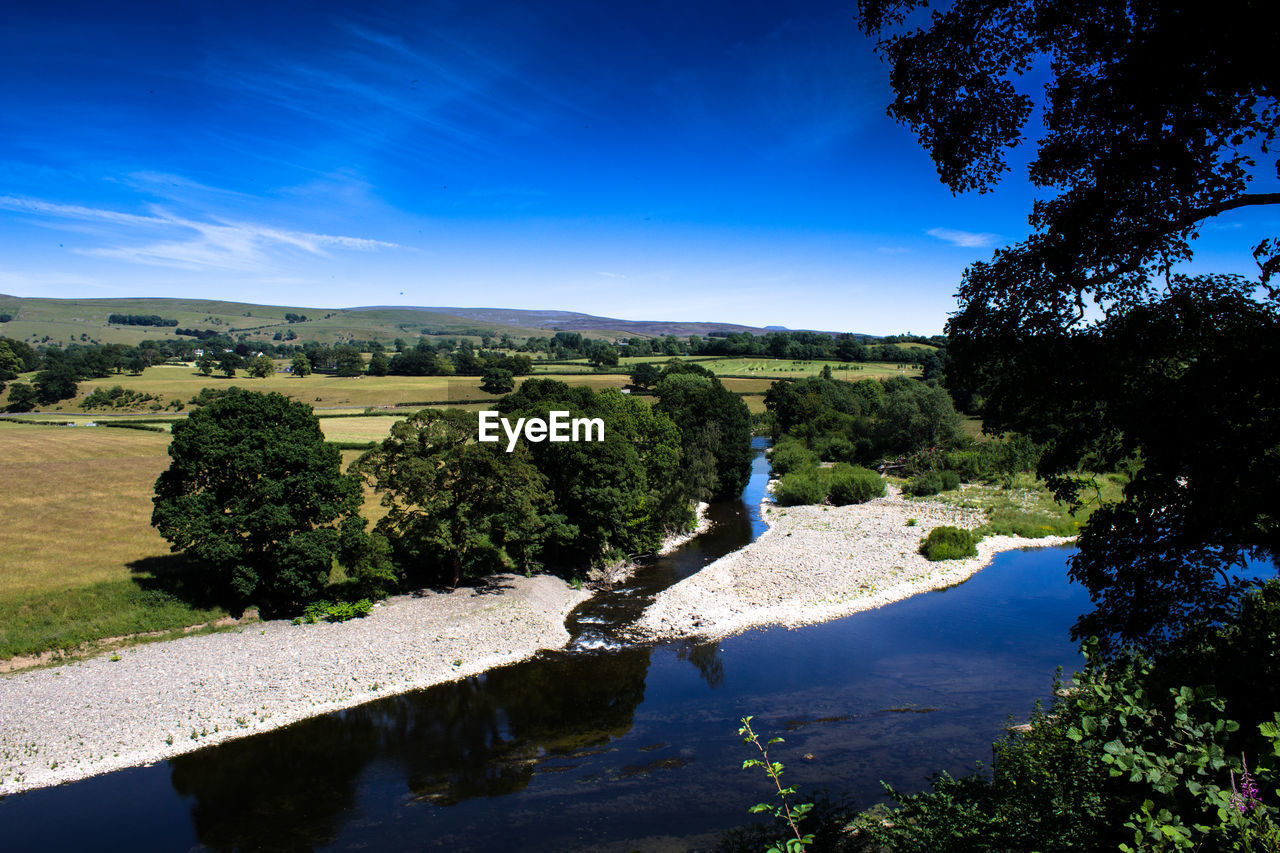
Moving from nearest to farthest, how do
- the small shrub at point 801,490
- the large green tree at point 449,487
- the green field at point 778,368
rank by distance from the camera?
the large green tree at point 449,487 → the small shrub at point 801,490 → the green field at point 778,368

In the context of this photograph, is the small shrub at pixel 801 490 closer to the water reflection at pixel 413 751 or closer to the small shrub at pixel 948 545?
the small shrub at pixel 948 545

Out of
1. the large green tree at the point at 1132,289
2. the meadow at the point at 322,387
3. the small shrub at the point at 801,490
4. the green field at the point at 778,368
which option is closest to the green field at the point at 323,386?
the meadow at the point at 322,387

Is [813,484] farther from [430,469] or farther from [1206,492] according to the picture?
[1206,492]

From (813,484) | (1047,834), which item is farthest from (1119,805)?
(813,484)

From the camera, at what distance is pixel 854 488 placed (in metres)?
47.6

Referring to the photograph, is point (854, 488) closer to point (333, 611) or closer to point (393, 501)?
point (393, 501)

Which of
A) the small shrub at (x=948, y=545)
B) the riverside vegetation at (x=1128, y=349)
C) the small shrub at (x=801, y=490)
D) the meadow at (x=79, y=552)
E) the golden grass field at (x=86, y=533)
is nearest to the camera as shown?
the riverside vegetation at (x=1128, y=349)

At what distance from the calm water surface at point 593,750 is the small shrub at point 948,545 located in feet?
26.5

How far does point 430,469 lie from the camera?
25766 mm

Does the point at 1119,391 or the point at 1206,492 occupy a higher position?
the point at 1119,391

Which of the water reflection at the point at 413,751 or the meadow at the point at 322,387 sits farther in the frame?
the meadow at the point at 322,387

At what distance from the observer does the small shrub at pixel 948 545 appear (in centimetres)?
3375

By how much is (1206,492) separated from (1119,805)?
3210 millimetres

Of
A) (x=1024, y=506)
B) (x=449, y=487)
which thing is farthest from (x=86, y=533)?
(x=1024, y=506)
